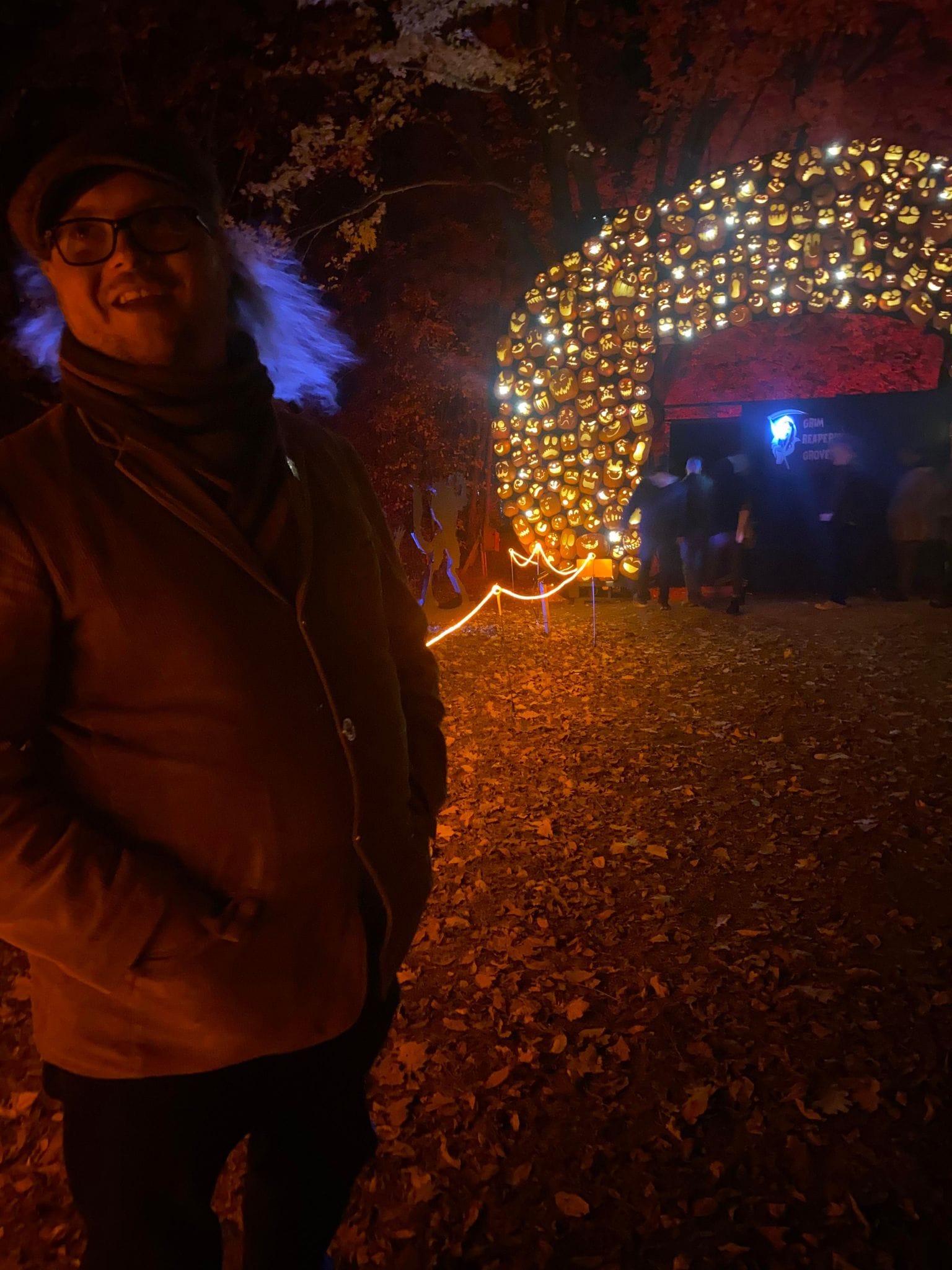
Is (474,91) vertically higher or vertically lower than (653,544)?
higher

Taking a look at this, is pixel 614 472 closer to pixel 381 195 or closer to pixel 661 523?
pixel 661 523

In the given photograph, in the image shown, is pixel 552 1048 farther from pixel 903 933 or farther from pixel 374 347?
pixel 374 347

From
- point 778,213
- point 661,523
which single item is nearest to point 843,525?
point 661,523

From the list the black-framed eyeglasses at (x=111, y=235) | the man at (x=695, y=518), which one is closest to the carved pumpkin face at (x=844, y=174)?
the man at (x=695, y=518)

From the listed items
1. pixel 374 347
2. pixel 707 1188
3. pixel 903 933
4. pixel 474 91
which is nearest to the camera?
pixel 707 1188

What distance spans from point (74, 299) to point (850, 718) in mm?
6241

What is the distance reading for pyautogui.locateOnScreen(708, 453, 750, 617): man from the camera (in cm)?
1105

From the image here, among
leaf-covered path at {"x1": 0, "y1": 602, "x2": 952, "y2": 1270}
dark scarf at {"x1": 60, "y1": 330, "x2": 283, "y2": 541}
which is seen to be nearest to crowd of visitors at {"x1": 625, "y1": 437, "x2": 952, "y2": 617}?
leaf-covered path at {"x1": 0, "y1": 602, "x2": 952, "y2": 1270}

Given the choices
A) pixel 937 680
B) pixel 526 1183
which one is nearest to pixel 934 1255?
pixel 526 1183

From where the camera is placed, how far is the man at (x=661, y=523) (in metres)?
11.1

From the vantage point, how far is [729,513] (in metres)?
11.6

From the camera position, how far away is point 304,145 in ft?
29.2

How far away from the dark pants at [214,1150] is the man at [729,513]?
1022 centimetres

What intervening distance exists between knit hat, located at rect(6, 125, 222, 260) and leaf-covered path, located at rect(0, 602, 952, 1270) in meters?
2.70
